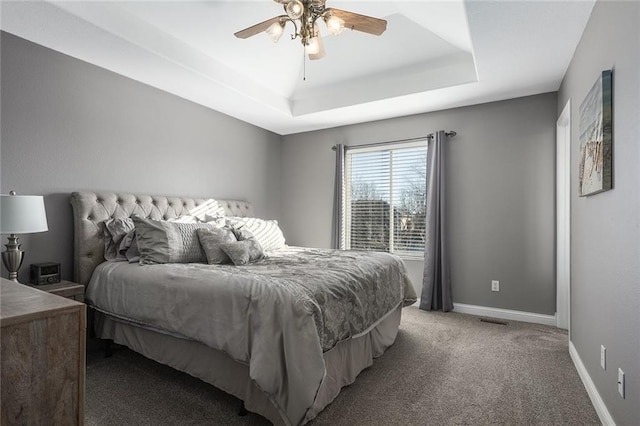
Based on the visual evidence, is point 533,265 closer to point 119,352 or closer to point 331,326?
point 331,326

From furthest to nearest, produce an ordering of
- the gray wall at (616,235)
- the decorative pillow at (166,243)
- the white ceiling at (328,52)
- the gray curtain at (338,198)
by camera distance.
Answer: the gray curtain at (338,198), the decorative pillow at (166,243), the white ceiling at (328,52), the gray wall at (616,235)

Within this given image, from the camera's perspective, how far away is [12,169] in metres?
2.53

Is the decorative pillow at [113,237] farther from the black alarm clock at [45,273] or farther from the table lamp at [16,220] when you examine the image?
the table lamp at [16,220]

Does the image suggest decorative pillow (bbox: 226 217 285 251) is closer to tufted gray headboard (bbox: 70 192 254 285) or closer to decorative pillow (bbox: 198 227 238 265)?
decorative pillow (bbox: 198 227 238 265)

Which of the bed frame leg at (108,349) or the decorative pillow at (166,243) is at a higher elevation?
the decorative pillow at (166,243)

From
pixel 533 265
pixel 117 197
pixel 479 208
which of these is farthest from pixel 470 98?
pixel 117 197

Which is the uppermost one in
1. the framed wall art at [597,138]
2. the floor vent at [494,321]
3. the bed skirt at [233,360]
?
the framed wall art at [597,138]

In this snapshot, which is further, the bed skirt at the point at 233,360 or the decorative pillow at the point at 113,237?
the decorative pillow at the point at 113,237

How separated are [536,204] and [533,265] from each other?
674 mm

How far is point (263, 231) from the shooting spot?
3.80 m

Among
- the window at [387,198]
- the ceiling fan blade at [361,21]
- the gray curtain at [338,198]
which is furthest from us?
the gray curtain at [338,198]

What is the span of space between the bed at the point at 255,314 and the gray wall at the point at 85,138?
21cm

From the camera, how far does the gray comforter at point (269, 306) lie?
1668mm

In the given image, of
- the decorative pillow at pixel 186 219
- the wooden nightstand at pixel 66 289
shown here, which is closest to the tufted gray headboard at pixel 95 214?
the decorative pillow at pixel 186 219
